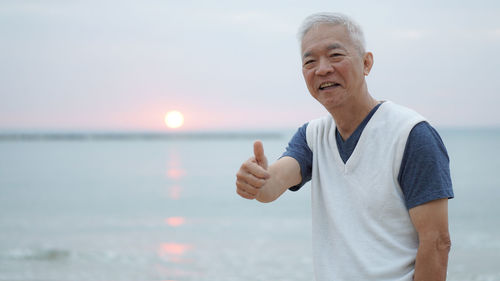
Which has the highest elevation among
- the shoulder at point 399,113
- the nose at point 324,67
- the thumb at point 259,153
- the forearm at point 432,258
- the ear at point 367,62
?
the ear at point 367,62

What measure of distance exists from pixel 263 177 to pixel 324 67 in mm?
477

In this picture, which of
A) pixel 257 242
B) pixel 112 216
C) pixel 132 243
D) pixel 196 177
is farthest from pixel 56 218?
pixel 196 177

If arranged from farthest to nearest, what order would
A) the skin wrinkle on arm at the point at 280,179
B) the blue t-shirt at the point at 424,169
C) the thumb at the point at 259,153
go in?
the skin wrinkle on arm at the point at 280,179
the thumb at the point at 259,153
the blue t-shirt at the point at 424,169

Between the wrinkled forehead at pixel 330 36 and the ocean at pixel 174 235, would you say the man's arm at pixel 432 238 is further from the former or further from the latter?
the ocean at pixel 174 235

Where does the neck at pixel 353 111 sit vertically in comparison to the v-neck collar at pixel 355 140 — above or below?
above

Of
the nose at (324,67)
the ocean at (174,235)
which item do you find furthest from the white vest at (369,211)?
the ocean at (174,235)

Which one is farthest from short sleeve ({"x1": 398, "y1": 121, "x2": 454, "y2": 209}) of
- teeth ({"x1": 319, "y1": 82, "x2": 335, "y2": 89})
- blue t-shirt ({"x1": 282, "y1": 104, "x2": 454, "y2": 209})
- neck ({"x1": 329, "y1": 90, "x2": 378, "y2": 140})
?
teeth ({"x1": 319, "y1": 82, "x2": 335, "y2": 89})

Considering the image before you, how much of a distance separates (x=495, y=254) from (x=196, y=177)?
25.1m

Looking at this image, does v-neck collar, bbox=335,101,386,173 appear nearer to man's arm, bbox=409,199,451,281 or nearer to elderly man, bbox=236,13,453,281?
elderly man, bbox=236,13,453,281

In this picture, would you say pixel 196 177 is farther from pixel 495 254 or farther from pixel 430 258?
pixel 430 258

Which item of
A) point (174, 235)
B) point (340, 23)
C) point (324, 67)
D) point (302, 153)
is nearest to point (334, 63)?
point (324, 67)

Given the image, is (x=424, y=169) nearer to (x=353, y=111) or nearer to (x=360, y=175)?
(x=360, y=175)

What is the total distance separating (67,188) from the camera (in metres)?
25.8

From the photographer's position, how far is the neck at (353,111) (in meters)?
1.96
